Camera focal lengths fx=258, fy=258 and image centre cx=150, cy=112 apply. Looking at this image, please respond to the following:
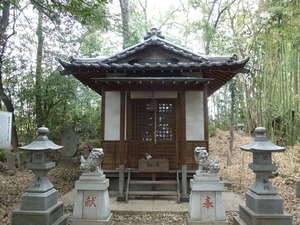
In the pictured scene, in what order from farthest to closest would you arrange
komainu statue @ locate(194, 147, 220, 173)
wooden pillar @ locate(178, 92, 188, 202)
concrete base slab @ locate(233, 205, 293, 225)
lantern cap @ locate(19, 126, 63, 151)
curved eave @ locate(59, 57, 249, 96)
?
curved eave @ locate(59, 57, 249, 96) → wooden pillar @ locate(178, 92, 188, 202) → komainu statue @ locate(194, 147, 220, 173) → lantern cap @ locate(19, 126, 63, 151) → concrete base slab @ locate(233, 205, 293, 225)

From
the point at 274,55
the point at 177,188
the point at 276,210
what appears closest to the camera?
the point at 276,210

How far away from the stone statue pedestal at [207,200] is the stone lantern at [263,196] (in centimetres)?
40

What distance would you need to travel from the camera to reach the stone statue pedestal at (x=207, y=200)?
447 cm

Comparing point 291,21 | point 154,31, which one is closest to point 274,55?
point 291,21

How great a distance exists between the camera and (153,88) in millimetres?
7105

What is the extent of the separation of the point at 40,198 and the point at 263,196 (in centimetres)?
353

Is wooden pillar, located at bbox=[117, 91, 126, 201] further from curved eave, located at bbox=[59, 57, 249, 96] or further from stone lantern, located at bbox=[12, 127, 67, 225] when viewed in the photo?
stone lantern, located at bbox=[12, 127, 67, 225]

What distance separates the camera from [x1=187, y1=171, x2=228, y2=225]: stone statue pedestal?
4473 millimetres

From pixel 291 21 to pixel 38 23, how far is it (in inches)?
400

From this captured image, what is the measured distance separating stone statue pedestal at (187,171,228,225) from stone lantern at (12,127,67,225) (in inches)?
91.5

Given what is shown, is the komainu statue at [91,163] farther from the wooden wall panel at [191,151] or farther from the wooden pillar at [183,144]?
the wooden wall panel at [191,151]

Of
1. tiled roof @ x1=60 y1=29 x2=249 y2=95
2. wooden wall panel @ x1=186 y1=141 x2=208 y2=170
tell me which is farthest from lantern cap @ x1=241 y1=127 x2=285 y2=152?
wooden wall panel @ x1=186 y1=141 x2=208 y2=170

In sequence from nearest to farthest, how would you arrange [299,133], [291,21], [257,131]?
[257,131], [291,21], [299,133]

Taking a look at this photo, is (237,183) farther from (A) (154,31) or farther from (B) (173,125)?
(A) (154,31)
